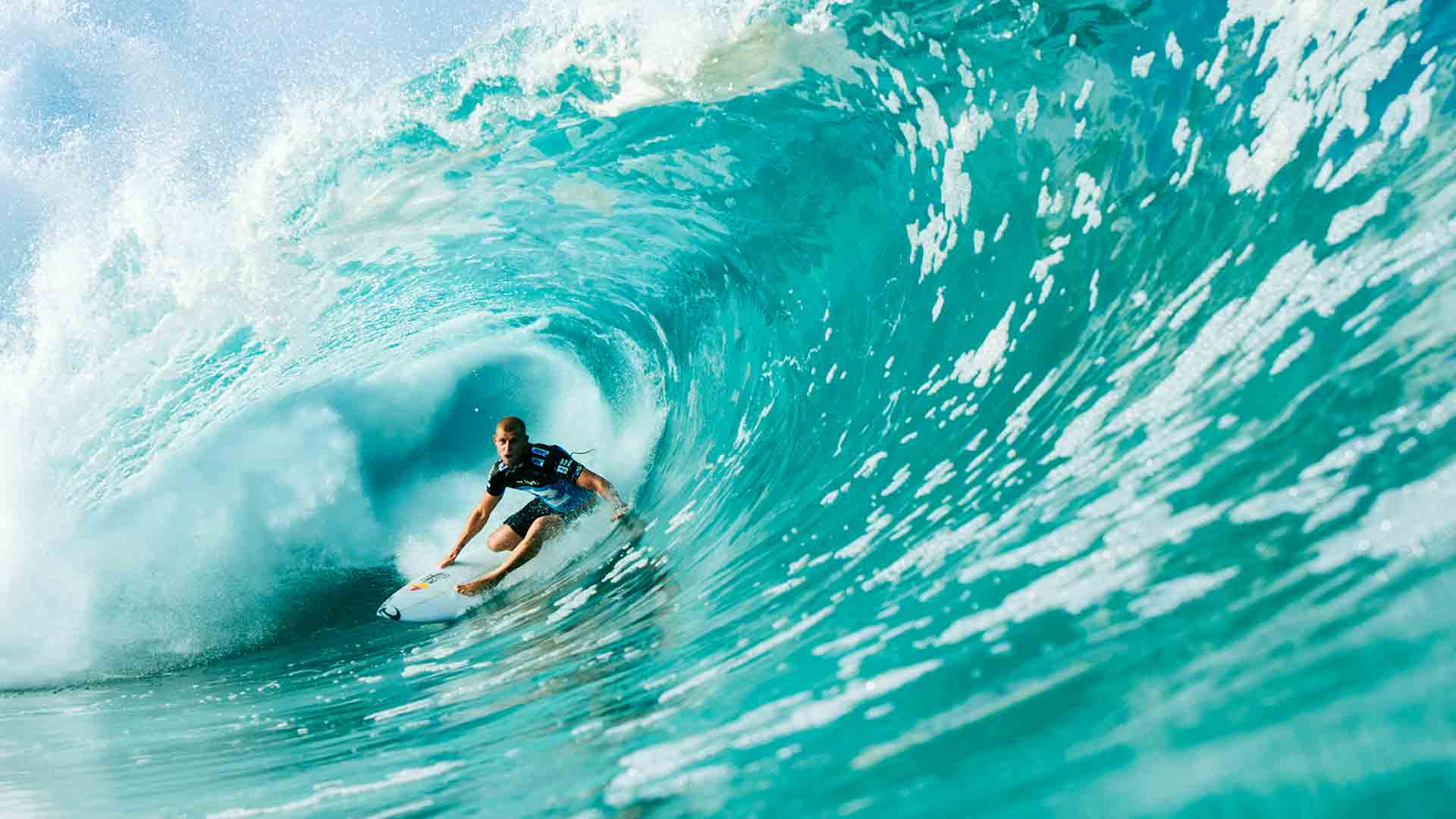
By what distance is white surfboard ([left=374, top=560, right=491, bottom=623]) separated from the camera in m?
6.31

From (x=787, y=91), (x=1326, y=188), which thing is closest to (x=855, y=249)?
(x=787, y=91)

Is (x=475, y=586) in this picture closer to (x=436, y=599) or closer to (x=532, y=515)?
(x=436, y=599)

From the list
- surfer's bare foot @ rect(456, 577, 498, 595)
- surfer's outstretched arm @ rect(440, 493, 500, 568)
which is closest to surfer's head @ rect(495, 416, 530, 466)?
surfer's outstretched arm @ rect(440, 493, 500, 568)

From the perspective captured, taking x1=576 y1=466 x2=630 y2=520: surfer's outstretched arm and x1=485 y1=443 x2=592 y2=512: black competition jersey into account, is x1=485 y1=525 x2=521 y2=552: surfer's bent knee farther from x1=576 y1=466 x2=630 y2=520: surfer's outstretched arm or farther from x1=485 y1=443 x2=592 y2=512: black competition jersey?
x1=576 y1=466 x2=630 y2=520: surfer's outstretched arm

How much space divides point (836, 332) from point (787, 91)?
5.25 feet

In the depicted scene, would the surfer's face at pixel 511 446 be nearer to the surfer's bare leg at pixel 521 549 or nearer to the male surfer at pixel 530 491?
the male surfer at pixel 530 491

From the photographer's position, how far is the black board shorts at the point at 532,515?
22.0 ft

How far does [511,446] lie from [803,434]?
2.02 metres

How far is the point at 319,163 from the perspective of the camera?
22.7ft

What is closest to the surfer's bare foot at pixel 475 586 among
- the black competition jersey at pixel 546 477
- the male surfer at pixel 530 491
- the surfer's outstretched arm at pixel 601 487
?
the male surfer at pixel 530 491

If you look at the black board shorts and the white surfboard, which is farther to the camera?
the black board shorts

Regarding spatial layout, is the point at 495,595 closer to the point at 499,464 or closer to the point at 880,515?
the point at 499,464

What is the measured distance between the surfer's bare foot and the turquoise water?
139 millimetres

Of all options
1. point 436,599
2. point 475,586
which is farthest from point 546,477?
point 436,599
